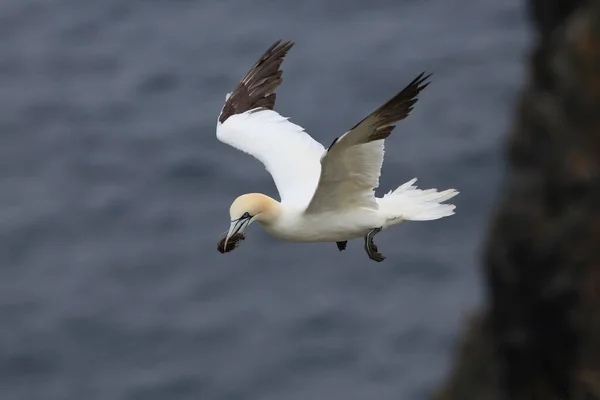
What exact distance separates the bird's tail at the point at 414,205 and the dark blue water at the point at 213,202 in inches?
471

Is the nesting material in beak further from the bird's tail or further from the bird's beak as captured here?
the bird's tail

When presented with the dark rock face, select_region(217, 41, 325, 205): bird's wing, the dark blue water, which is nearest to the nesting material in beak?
select_region(217, 41, 325, 205): bird's wing

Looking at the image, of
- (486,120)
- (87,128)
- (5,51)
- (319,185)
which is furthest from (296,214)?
(5,51)

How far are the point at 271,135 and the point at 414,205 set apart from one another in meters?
1.70

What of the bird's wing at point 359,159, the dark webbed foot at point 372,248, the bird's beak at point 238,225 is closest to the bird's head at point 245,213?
the bird's beak at point 238,225

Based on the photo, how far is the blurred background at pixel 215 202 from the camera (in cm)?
2439

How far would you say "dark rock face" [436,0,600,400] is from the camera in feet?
35.0

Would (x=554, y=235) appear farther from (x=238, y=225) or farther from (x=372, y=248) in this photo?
(x=238, y=225)

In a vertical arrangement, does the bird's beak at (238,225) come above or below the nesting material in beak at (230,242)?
above

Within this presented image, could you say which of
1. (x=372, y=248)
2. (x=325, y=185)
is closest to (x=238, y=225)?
(x=325, y=185)

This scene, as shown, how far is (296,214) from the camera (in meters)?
11.0

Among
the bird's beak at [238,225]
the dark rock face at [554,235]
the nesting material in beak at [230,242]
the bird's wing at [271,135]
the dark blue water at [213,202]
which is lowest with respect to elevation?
the dark rock face at [554,235]

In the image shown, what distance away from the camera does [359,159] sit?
1059cm

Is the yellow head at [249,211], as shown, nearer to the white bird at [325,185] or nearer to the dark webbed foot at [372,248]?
the white bird at [325,185]
